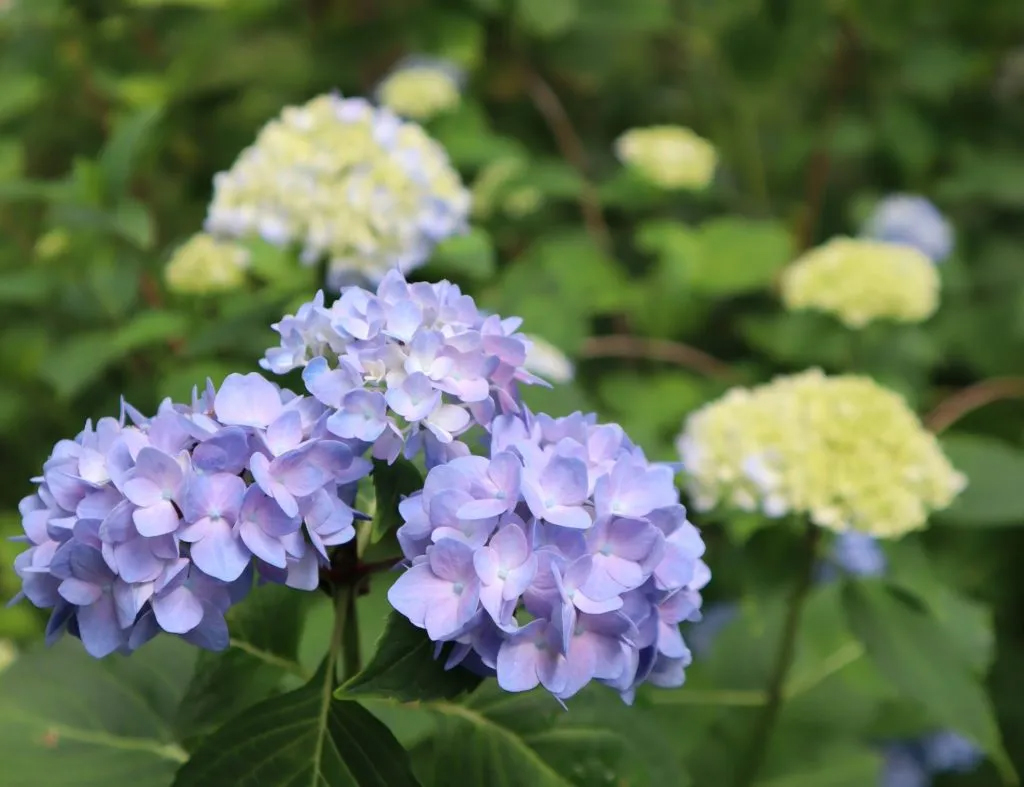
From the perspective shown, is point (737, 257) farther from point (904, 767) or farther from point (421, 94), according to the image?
point (904, 767)

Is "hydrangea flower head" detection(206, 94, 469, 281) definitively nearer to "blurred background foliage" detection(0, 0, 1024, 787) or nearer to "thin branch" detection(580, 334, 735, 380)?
"blurred background foliage" detection(0, 0, 1024, 787)

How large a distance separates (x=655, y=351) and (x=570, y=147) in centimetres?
45

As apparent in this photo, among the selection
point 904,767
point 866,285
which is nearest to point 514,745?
point 866,285

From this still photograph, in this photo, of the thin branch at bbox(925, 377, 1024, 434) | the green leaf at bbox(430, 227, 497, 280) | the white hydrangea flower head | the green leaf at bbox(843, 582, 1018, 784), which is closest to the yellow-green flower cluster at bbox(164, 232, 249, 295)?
the green leaf at bbox(430, 227, 497, 280)

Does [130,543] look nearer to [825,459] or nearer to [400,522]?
[400,522]

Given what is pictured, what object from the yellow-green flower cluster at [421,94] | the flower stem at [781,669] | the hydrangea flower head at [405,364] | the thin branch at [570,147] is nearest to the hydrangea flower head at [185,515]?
the hydrangea flower head at [405,364]

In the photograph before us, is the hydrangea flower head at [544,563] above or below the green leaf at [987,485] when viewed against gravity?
above

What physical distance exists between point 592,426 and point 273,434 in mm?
150

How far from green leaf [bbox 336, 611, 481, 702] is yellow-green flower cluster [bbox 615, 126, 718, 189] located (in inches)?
42.5

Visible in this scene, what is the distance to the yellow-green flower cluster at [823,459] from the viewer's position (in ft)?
2.53

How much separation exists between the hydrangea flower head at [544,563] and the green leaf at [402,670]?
0.01 meters

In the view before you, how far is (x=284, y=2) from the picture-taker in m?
1.58

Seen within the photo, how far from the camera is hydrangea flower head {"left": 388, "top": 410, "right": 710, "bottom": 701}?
0.39 m

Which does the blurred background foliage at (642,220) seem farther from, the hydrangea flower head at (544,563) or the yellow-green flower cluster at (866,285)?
the hydrangea flower head at (544,563)
